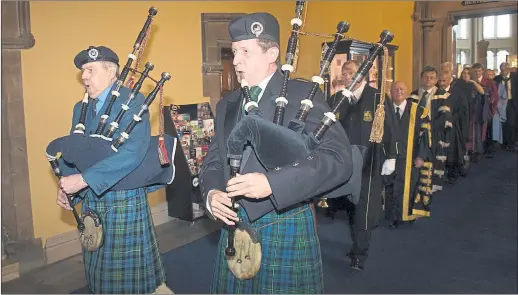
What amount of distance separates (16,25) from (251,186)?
9.59 ft

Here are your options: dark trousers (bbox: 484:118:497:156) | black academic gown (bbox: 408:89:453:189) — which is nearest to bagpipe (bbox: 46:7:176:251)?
black academic gown (bbox: 408:89:453:189)

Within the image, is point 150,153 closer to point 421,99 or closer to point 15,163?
point 15,163

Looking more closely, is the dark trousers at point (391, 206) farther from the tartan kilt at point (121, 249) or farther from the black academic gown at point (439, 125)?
the tartan kilt at point (121, 249)

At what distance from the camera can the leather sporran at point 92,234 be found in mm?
2537

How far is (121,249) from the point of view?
261cm

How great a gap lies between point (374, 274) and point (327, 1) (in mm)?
4711

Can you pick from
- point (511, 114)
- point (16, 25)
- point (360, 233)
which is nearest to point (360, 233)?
point (360, 233)

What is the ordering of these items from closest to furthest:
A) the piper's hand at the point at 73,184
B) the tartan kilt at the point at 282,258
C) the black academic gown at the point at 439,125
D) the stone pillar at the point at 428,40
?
the tartan kilt at the point at 282,258 < the piper's hand at the point at 73,184 < the black academic gown at the point at 439,125 < the stone pillar at the point at 428,40

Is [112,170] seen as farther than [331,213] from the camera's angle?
No

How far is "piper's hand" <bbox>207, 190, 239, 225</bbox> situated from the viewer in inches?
70.2

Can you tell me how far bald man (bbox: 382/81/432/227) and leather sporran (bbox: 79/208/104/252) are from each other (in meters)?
3.10

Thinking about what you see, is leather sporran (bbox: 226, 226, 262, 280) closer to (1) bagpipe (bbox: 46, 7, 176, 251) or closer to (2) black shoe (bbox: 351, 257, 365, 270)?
(1) bagpipe (bbox: 46, 7, 176, 251)

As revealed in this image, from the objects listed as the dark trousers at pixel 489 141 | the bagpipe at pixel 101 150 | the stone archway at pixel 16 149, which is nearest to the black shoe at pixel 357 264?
the bagpipe at pixel 101 150

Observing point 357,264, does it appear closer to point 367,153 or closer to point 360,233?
point 360,233
